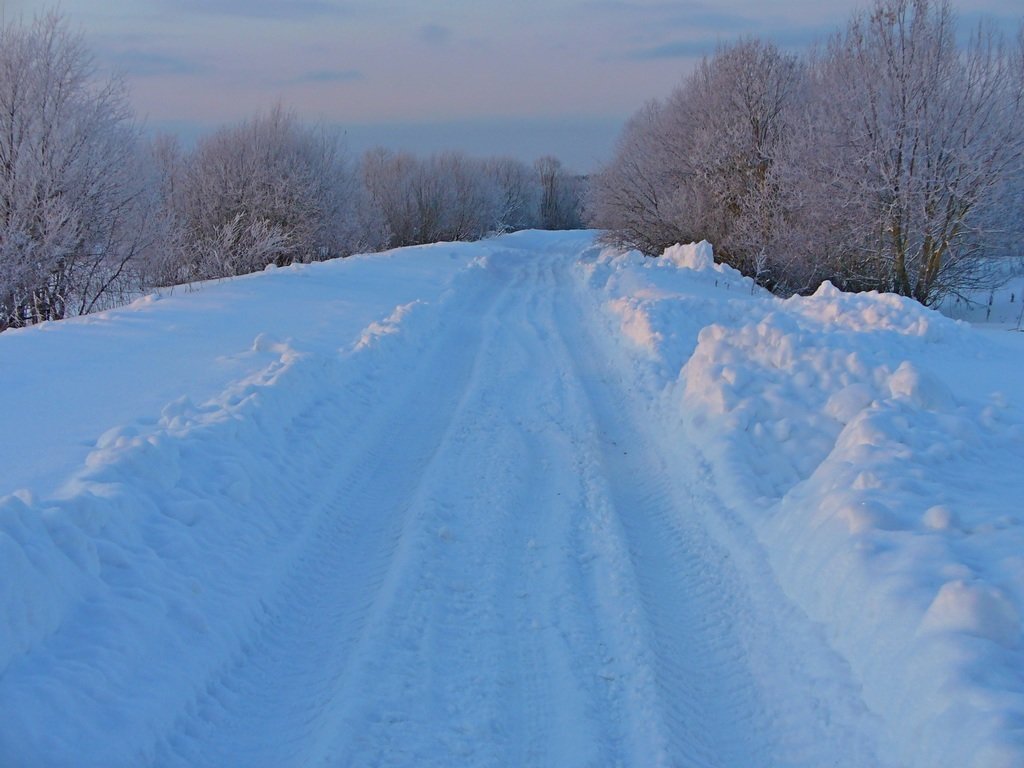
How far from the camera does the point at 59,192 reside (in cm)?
1680

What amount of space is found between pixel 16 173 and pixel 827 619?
18.1 meters

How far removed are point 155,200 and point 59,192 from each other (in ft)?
12.2

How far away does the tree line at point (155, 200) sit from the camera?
16.2 metres

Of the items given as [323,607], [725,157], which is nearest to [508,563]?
[323,607]

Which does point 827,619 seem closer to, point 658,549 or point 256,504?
point 658,549

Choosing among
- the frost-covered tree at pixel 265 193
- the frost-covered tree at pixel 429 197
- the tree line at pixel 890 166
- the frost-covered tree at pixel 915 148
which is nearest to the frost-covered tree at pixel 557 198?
the frost-covered tree at pixel 429 197

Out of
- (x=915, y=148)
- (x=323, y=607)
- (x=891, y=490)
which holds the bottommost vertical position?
(x=323, y=607)

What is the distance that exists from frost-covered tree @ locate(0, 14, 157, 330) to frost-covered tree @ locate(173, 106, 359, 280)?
10199 mm

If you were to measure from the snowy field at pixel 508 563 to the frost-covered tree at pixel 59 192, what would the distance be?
8.51 meters

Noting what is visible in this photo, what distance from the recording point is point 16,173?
52.3 feet

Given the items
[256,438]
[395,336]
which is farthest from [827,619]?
[395,336]

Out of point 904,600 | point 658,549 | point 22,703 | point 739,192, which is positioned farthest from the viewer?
point 739,192

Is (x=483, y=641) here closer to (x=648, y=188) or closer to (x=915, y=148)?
(x=915, y=148)

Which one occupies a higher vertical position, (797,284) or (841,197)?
(841,197)
